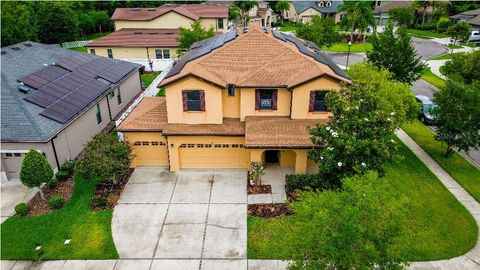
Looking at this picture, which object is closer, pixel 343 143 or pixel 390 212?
pixel 390 212

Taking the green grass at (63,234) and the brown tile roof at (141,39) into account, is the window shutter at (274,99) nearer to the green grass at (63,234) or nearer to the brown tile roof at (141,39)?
the green grass at (63,234)

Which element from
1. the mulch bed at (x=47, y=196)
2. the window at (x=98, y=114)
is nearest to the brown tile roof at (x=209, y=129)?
the mulch bed at (x=47, y=196)

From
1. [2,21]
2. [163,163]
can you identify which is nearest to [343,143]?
A: [163,163]

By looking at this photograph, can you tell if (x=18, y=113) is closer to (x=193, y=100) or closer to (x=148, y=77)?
(x=193, y=100)

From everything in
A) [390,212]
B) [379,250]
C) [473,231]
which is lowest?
[473,231]

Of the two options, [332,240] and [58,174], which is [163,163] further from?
[332,240]

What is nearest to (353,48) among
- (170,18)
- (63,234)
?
(170,18)
